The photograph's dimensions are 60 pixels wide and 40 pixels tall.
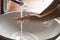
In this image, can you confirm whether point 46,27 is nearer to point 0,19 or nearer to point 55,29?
point 55,29

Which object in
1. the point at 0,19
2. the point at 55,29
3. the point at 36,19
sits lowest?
the point at 36,19

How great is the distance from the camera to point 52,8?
0.54 meters

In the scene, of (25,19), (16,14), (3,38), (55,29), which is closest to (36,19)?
(25,19)

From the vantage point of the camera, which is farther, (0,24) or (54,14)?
(0,24)

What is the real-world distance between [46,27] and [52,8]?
0.52 meters

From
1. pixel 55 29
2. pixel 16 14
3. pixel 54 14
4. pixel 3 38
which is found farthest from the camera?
pixel 16 14

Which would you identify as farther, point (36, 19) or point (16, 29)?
point (16, 29)

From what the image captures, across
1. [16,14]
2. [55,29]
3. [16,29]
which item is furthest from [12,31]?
[55,29]

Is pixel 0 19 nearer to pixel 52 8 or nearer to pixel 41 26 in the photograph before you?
pixel 41 26

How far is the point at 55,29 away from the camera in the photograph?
3.26ft

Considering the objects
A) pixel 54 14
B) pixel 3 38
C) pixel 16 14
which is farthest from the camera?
pixel 16 14

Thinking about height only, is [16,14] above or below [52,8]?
above

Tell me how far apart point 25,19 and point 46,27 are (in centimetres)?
51

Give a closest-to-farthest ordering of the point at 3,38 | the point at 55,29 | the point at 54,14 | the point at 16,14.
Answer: the point at 54,14, the point at 3,38, the point at 55,29, the point at 16,14
